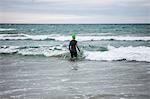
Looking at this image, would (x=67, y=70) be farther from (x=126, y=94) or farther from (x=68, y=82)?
(x=126, y=94)

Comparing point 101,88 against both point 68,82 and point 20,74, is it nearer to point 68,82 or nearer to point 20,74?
point 68,82

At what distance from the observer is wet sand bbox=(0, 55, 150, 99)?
249 inches

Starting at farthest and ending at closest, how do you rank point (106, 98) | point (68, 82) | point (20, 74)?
1. point (20, 74)
2. point (68, 82)
3. point (106, 98)

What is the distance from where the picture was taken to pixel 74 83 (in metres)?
7.68

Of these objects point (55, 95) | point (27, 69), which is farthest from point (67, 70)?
point (55, 95)

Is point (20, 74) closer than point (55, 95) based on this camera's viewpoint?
No

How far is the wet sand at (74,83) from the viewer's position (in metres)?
6.31

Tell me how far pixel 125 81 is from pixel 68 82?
78.8 inches

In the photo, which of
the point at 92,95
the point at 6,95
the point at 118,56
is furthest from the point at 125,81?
the point at 118,56

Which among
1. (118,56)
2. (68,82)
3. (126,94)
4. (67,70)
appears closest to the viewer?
(126,94)

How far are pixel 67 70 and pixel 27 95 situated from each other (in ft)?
12.5

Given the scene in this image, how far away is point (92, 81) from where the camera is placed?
7.95 meters

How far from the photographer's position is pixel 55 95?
6.30 m

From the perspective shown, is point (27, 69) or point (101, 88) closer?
point (101, 88)
